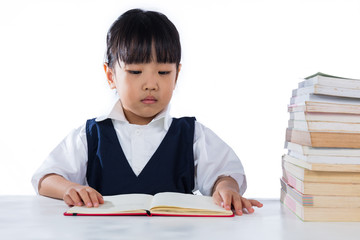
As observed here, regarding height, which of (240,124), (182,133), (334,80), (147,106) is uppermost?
→ (334,80)

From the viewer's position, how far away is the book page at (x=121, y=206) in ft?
3.32

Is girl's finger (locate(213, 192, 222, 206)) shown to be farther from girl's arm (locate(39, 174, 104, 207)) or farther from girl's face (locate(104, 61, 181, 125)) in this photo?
girl's face (locate(104, 61, 181, 125))

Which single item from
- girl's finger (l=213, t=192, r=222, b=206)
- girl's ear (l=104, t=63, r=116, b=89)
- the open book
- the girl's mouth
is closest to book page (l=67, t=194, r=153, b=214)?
the open book

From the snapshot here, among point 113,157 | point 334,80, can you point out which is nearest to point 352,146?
point 334,80

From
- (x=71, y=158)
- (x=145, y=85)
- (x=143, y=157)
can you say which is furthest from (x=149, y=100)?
(x=71, y=158)

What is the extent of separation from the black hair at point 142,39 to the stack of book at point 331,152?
592 mm

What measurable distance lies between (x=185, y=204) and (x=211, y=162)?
0.45 meters

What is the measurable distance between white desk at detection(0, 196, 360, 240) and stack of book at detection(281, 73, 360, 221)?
0.13 feet

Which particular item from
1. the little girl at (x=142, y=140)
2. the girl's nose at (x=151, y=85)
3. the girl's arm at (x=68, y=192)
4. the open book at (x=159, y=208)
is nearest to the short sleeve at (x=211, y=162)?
the little girl at (x=142, y=140)

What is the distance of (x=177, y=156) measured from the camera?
1.51 meters

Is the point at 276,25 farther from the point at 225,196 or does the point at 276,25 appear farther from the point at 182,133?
the point at 225,196

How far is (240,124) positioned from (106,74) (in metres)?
1.39

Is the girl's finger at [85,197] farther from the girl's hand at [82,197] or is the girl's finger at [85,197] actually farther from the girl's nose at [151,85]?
the girl's nose at [151,85]

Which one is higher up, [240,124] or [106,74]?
[106,74]
